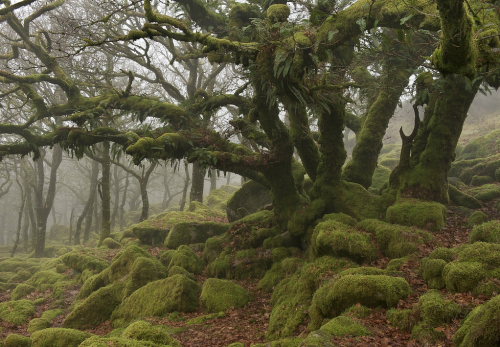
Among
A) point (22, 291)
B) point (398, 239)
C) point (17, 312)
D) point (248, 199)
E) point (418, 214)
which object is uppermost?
point (248, 199)

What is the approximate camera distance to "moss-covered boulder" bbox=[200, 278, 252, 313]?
7.89 metres

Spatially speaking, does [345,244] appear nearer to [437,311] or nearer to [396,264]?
[396,264]

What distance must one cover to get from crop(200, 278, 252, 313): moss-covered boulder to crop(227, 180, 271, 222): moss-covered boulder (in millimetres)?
6156

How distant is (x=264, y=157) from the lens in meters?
10.5

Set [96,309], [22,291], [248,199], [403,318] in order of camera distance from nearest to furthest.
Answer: [403,318] < [96,309] < [22,291] < [248,199]

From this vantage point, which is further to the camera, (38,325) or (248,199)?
(248,199)

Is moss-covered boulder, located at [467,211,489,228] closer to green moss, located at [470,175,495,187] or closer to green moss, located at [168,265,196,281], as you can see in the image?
green moss, located at [470,175,495,187]

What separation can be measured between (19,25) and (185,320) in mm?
14940

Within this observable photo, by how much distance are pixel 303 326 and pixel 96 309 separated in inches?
244

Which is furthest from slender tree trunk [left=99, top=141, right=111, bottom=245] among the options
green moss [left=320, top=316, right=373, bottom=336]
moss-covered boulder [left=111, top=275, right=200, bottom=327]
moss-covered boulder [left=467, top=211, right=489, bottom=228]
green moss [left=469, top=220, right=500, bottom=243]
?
green moss [left=469, top=220, right=500, bottom=243]

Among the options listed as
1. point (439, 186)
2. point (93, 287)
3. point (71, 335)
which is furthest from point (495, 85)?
point (93, 287)

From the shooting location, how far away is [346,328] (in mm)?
4406

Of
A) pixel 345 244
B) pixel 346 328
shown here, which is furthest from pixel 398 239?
pixel 346 328

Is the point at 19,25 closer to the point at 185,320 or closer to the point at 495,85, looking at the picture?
the point at 185,320
